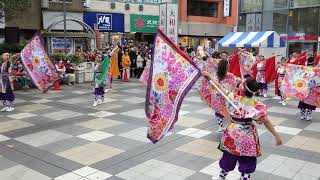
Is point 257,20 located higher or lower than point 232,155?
higher

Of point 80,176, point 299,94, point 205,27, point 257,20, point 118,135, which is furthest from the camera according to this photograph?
point 205,27

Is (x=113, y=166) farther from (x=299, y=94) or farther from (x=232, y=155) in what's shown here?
(x=299, y=94)

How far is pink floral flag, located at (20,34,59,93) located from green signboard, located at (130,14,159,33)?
22638 mm

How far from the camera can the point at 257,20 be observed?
3077 centimetres

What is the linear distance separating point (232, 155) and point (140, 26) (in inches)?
1145

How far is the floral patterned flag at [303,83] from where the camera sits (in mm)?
9797

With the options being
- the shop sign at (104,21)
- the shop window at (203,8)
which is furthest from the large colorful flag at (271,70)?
the shop window at (203,8)

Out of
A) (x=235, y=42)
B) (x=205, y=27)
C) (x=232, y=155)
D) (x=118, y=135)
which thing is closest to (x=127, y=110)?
(x=118, y=135)

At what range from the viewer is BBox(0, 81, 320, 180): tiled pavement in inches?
251

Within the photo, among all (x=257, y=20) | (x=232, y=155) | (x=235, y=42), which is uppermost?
(x=257, y=20)

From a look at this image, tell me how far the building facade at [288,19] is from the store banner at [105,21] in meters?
10.6

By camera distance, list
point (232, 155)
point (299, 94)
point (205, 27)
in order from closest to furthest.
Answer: point (232, 155)
point (299, 94)
point (205, 27)

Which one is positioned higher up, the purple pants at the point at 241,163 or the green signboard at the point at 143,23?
the green signboard at the point at 143,23

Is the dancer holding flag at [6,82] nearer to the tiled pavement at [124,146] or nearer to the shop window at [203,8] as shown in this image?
the tiled pavement at [124,146]
